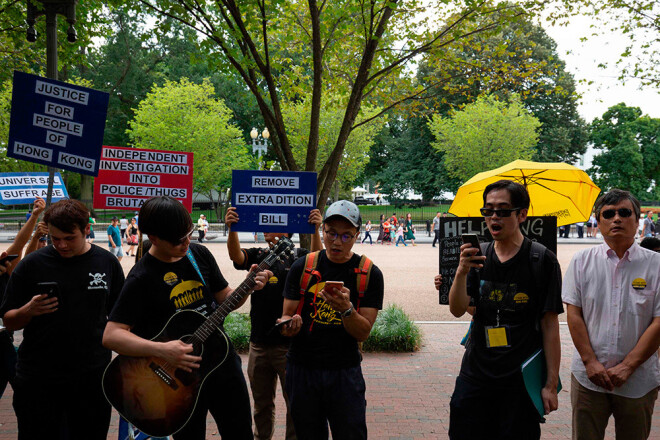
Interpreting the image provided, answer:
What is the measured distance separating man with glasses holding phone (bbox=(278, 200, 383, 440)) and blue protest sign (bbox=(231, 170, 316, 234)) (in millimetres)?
1880

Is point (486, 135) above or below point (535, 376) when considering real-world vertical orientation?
above

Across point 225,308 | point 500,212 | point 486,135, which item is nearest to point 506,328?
point 500,212

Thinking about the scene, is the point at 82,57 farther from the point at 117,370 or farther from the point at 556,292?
the point at 556,292

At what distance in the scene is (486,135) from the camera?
4366 cm

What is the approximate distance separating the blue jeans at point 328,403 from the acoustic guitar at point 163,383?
1.73 feet

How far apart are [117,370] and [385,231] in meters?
28.5

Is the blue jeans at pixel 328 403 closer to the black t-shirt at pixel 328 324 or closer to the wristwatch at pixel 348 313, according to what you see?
the black t-shirt at pixel 328 324

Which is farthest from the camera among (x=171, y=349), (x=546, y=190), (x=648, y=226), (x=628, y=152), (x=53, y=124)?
(x=628, y=152)

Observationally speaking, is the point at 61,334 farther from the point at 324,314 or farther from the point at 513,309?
the point at 513,309

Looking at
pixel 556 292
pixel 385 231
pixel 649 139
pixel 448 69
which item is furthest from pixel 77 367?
pixel 649 139

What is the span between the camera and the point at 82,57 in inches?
421

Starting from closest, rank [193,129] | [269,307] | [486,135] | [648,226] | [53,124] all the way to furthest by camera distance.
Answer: [269,307] → [53,124] → [648,226] → [193,129] → [486,135]

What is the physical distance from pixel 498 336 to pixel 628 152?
214ft

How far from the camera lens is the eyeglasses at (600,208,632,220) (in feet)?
10.9
